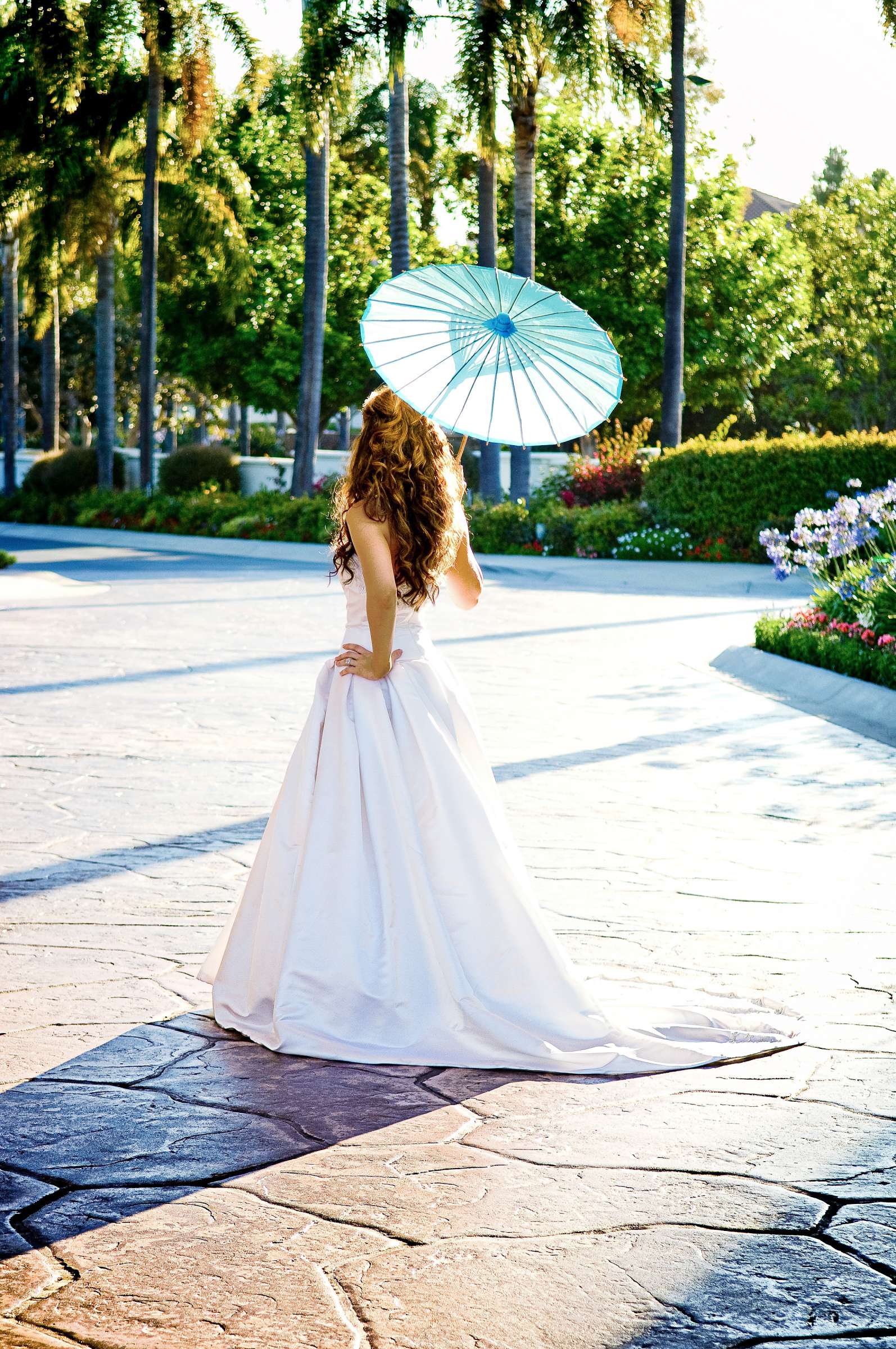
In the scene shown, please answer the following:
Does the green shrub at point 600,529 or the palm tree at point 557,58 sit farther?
the palm tree at point 557,58

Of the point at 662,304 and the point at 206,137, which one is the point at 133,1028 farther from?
the point at 662,304

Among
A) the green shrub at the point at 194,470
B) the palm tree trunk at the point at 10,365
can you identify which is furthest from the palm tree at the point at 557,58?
the palm tree trunk at the point at 10,365

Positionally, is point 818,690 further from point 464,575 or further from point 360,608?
point 360,608

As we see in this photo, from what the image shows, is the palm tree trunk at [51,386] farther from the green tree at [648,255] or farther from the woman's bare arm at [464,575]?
the woman's bare arm at [464,575]

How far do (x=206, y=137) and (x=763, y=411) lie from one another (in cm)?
2364

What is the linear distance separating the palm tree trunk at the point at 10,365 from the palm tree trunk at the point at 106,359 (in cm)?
497

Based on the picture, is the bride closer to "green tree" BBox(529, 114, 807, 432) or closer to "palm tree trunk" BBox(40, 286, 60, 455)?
"green tree" BBox(529, 114, 807, 432)

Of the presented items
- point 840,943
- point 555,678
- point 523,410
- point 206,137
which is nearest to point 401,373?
point 523,410

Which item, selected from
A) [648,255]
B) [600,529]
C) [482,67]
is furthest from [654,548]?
[648,255]

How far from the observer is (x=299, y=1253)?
300 centimetres

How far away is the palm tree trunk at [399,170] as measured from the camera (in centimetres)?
2700

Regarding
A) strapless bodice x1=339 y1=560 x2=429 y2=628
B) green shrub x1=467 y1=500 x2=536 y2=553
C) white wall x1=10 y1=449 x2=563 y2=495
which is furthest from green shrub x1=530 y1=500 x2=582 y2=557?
strapless bodice x1=339 y1=560 x2=429 y2=628

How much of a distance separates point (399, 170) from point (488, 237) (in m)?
3.20

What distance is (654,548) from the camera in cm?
2541
